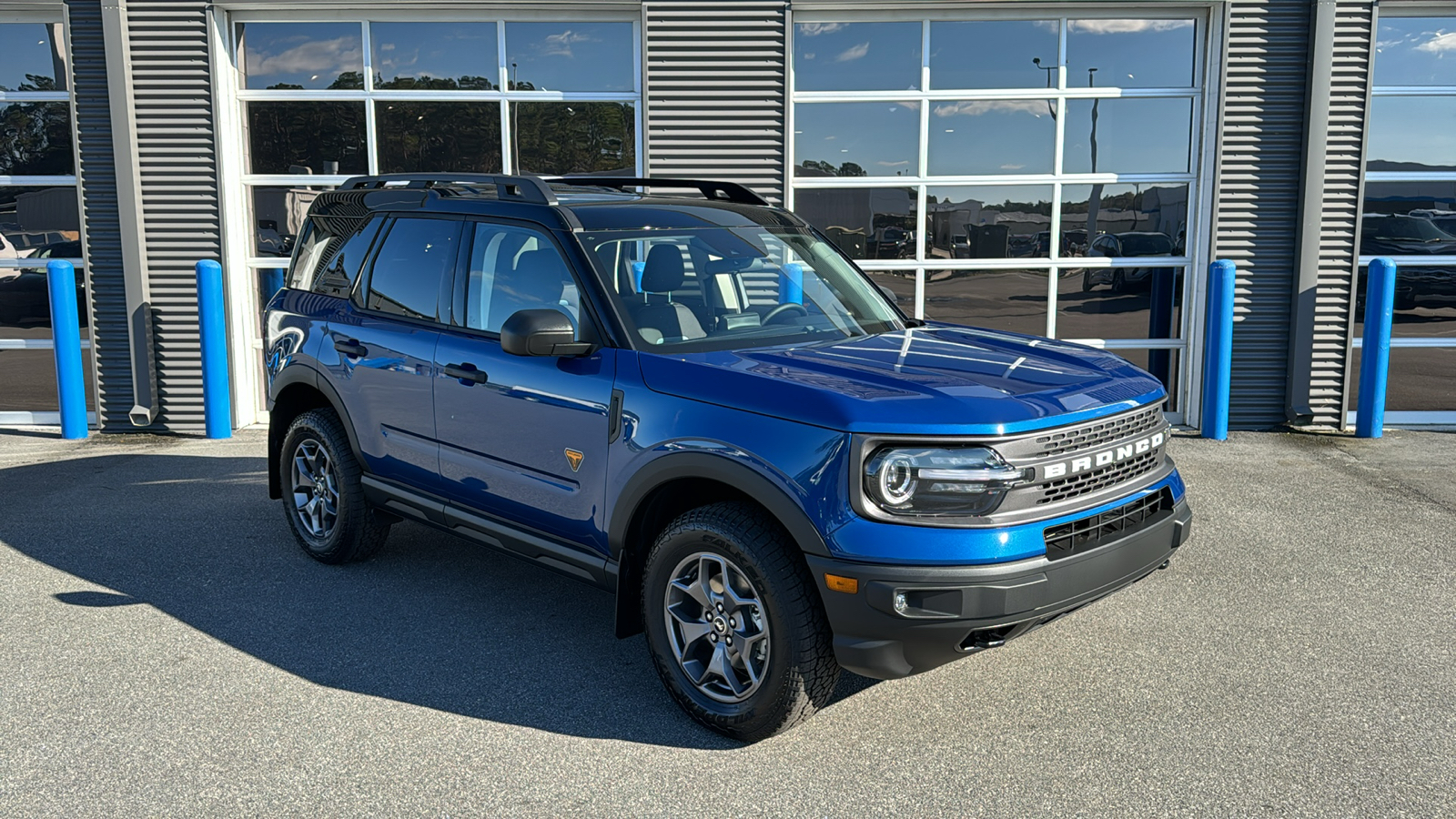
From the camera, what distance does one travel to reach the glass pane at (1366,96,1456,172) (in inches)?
373

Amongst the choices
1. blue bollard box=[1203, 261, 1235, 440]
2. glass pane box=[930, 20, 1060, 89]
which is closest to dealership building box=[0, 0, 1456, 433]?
glass pane box=[930, 20, 1060, 89]

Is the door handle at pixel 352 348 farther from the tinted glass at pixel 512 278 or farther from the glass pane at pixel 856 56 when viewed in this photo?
the glass pane at pixel 856 56

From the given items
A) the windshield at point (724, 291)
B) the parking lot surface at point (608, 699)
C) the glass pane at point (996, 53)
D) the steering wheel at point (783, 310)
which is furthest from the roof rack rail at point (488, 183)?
the glass pane at point (996, 53)

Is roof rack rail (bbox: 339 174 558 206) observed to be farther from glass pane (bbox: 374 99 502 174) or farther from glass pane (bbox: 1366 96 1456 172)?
glass pane (bbox: 1366 96 1456 172)

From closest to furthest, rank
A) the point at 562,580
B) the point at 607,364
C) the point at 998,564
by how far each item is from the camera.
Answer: the point at 998,564 < the point at 607,364 < the point at 562,580

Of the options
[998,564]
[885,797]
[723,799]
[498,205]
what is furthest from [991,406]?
[498,205]

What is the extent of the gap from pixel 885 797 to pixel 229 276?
26.0 ft

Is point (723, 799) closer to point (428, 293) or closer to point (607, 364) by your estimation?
point (607, 364)

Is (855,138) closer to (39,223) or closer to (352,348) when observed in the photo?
(352,348)

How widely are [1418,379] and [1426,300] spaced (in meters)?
0.67

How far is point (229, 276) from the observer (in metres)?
9.53

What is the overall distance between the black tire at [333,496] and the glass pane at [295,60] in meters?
4.70

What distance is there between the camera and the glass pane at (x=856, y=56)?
9430 mm

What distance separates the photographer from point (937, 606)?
3432 mm
